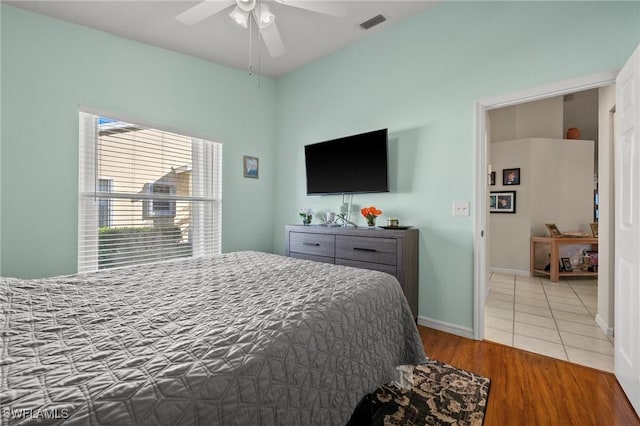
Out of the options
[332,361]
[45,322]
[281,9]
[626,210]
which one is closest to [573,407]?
[626,210]

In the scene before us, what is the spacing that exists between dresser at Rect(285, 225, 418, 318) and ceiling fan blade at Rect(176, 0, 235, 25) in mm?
2058

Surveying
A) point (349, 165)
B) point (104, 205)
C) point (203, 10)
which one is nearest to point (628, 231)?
point (349, 165)

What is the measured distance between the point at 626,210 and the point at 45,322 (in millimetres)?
2968

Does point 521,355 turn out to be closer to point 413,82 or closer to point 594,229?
point 413,82

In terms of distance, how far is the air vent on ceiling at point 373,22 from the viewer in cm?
287

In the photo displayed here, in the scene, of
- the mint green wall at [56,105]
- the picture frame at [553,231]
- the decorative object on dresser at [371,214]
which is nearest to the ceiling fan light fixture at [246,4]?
the mint green wall at [56,105]

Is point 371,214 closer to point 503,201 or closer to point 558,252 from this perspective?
point 503,201

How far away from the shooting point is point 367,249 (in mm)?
2797

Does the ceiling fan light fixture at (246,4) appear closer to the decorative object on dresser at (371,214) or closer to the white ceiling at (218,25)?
the white ceiling at (218,25)

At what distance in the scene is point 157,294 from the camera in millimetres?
1340

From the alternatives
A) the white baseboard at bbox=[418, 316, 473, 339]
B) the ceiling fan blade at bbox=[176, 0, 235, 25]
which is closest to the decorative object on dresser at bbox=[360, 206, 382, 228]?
the white baseboard at bbox=[418, 316, 473, 339]

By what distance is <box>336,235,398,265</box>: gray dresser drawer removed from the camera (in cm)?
266

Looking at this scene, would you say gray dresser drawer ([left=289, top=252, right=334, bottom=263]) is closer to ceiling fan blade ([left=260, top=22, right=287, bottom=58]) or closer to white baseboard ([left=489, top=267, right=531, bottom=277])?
ceiling fan blade ([left=260, top=22, right=287, bottom=58])

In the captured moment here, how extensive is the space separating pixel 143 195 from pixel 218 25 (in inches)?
73.5
